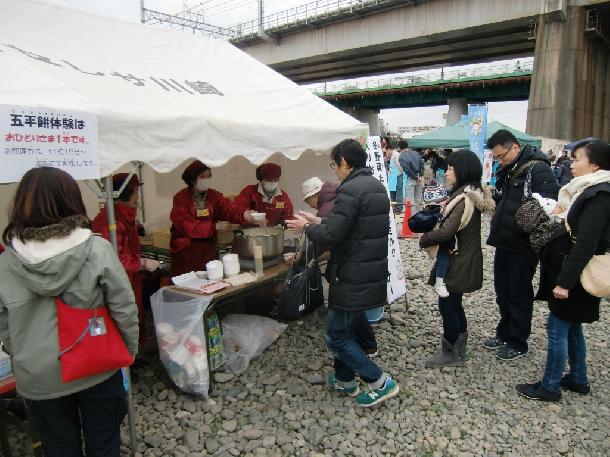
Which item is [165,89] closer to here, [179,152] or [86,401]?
[179,152]

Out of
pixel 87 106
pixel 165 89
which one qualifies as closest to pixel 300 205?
pixel 165 89

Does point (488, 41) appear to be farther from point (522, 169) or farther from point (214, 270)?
point (214, 270)

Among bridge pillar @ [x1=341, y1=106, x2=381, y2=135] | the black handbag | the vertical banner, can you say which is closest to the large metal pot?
the black handbag

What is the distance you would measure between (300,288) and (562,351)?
6.04 ft

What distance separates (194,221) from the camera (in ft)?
12.0

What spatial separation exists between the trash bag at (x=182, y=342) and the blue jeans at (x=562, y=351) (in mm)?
2352

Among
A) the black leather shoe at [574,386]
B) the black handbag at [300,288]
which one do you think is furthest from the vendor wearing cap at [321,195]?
the black leather shoe at [574,386]

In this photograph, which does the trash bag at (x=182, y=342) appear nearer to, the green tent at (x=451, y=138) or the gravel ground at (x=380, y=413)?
the gravel ground at (x=380, y=413)

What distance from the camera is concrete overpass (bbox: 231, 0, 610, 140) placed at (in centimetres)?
1897

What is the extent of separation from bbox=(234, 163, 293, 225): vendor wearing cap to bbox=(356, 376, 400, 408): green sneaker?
2.15 metres

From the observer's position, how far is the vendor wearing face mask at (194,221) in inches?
143

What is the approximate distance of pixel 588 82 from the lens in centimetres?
2102

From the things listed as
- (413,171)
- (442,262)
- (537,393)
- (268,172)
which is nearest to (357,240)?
(442,262)

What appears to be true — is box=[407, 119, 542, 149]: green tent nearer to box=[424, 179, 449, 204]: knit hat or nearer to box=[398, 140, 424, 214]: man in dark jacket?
box=[398, 140, 424, 214]: man in dark jacket
